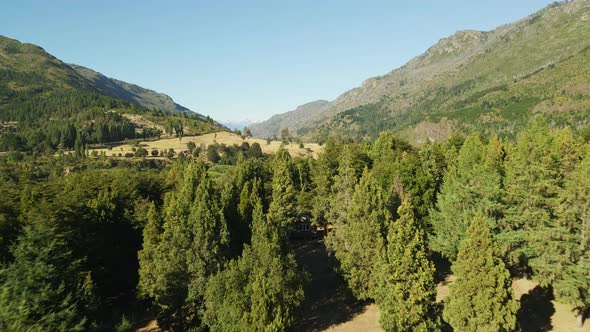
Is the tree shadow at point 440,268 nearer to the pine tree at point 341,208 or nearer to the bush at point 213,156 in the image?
the pine tree at point 341,208

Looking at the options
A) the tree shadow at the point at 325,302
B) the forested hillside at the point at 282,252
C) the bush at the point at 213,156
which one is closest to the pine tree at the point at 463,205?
the forested hillside at the point at 282,252

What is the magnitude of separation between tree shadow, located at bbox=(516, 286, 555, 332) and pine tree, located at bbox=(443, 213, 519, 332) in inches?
308

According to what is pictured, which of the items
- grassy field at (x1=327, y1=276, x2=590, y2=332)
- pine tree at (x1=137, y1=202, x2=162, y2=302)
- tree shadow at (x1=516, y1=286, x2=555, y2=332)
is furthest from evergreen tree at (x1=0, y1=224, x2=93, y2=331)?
tree shadow at (x1=516, y1=286, x2=555, y2=332)

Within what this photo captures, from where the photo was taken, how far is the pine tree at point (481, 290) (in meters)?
22.9

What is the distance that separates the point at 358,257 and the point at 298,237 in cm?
2858

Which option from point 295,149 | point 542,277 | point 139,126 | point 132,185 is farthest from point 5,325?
point 139,126

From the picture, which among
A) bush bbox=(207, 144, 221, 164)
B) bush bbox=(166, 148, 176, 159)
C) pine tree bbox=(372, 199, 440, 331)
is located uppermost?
bush bbox=(166, 148, 176, 159)

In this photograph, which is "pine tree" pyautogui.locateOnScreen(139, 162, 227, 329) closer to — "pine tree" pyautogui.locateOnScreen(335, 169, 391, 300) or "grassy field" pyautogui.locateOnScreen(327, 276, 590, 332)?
"pine tree" pyautogui.locateOnScreen(335, 169, 391, 300)

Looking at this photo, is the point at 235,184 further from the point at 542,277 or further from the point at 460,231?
the point at 542,277

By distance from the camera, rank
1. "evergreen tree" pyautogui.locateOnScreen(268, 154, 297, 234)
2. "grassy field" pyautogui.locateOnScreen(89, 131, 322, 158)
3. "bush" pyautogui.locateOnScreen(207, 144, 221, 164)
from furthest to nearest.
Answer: "grassy field" pyautogui.locateOnScreen(89, 131, 322, 158) < "bush" pyautogui.locateOnScreen(207, 144, 221, 164) < "evergreen tree" pyautogui.locateOnScreen(268, 154, 297, 234)

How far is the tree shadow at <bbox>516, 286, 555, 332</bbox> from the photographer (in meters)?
29.1

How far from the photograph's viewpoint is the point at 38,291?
1878 centimetres

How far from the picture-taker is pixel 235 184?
60656 mm

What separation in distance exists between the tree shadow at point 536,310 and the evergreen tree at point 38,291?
104 ft
